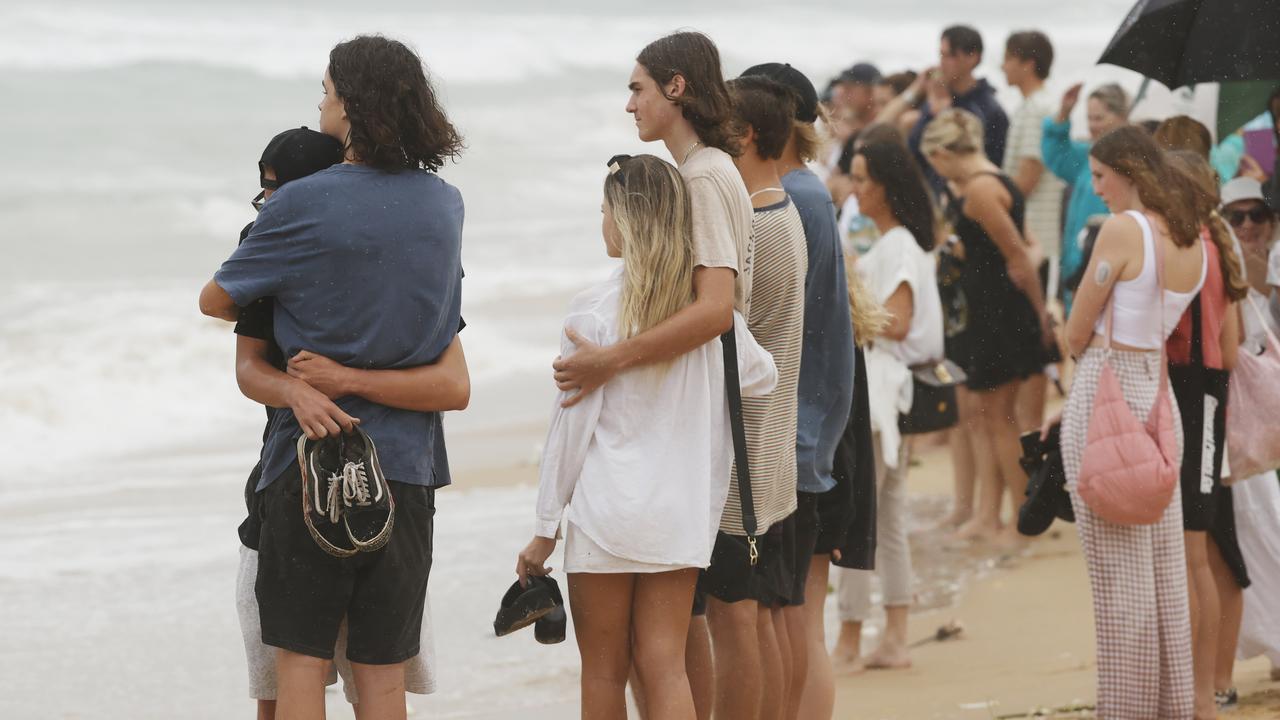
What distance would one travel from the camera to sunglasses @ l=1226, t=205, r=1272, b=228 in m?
6.01

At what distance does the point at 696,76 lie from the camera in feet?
12.6

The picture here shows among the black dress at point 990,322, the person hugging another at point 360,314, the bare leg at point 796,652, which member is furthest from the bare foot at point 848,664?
the person hugging another at point 360,314

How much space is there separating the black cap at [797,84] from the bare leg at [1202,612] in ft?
6.26

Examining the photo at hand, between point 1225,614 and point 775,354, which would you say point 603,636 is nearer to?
point 775,354

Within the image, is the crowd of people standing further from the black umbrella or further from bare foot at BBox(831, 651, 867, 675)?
the black umbrella

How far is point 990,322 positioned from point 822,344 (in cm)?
372

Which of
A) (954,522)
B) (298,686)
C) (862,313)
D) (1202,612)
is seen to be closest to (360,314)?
(298,686)

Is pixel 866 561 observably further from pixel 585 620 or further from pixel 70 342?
pixel 70 342

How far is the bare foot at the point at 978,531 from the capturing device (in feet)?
26.0

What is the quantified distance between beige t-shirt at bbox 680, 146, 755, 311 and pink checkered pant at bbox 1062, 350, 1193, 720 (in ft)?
5.21

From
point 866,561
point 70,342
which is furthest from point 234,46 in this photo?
point 866,561

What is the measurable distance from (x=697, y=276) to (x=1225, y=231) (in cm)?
221

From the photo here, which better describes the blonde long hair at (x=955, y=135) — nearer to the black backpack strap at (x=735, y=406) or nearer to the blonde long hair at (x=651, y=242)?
the black backpack strap at (x=735, y=406)

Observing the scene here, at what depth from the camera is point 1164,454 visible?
4.80 metres
